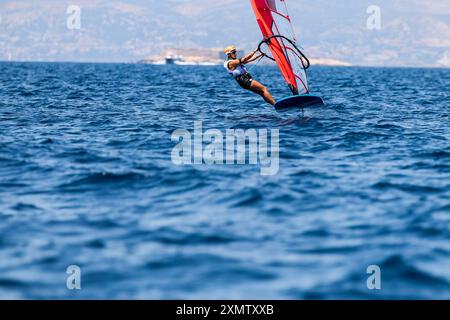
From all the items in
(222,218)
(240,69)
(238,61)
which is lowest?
(222,218)

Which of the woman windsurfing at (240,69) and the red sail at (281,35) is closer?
the woman windsurfing at (240,69)

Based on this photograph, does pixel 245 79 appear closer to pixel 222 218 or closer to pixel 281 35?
pixel 281 35

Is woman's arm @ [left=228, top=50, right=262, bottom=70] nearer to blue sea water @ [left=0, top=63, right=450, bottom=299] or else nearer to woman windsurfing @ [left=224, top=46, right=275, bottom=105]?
woman windsurfing @ [left=224, top=46, right=275, bottom=105]

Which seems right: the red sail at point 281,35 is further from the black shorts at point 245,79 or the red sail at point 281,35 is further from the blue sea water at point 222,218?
the blue sea water at point 222,218

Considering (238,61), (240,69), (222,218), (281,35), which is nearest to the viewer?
(222,218)

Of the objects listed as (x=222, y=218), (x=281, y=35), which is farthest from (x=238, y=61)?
(x=222, y=218)

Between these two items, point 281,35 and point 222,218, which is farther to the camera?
point 281,35

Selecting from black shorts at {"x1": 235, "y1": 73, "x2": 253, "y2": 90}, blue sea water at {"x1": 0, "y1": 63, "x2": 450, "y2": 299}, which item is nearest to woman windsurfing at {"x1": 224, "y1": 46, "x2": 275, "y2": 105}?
black shorts at {"x1": 235, "y1": 73, "x2": 253, "y2": 90}

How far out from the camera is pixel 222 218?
9.63 meters

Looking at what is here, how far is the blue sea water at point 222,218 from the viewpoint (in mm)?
7367

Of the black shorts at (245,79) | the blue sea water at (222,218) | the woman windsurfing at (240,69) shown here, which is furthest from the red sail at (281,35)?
the blue sea water at (222,218)
